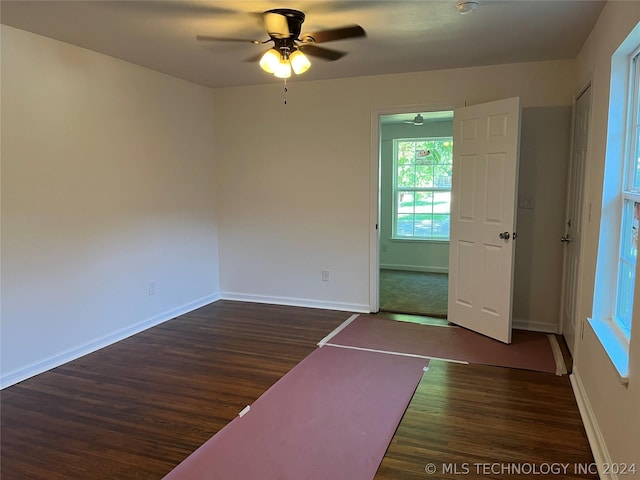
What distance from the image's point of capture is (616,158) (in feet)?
7.67

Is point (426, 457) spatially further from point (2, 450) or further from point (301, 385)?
point (2, 450)

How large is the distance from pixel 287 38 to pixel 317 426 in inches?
92.1

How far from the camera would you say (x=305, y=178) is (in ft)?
15.5

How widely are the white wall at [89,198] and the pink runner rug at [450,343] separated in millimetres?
1862

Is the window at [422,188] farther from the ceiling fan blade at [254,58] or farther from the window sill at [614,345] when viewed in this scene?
the window sill at [614,345]

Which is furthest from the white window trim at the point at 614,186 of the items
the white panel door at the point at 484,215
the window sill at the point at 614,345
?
the white panel door at the point at 484,215

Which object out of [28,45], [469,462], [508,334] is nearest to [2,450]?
[469,462]

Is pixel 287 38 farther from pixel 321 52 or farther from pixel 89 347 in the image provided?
pixel 89 347

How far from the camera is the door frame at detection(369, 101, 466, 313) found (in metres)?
4.23

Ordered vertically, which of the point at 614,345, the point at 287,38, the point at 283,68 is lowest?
the point at 614,345

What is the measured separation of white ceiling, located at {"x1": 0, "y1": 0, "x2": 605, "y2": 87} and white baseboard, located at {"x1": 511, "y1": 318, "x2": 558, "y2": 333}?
90.1 inches

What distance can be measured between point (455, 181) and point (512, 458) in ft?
8.13

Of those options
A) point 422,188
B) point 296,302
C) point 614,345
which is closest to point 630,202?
point 614,345

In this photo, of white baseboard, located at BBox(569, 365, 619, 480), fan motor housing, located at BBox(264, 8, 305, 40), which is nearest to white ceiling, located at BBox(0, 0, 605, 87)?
fan motor housing, located at BBox(264, 8, 305, 40)
